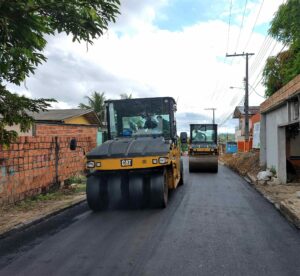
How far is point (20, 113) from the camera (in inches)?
308

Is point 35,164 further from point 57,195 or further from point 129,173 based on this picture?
point 129,173

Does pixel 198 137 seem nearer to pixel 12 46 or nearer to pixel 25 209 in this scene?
pixel 25 209

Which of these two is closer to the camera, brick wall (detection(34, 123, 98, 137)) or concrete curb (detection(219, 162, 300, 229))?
concrete curb (detection(219, 162, 300, 229))

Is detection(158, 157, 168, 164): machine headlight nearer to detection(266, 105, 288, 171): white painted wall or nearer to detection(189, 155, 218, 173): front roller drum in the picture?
detection(266, 105, 288, 171): white painted wall

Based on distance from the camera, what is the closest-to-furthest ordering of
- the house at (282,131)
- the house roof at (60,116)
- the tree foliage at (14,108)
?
the tree foliage at (14,108)
the house at (282,131)
the house roof at (60,116)

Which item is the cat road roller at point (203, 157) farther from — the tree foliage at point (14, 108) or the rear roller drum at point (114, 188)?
the tree foliage at point (14, 108)

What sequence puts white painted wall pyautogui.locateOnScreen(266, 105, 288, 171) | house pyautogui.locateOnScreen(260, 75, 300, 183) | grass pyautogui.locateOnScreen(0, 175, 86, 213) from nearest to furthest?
1. grass pyautogui.locateOnScreen(0, 175, 86, 213)
2. house pyautogui.locateOnScreen(260, 75, 300, 183)
3. white painted wall pyautogui.locateOnScreen(266, 105, 288, 171)

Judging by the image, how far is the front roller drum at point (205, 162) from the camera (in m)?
22.7

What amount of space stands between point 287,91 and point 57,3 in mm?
10812

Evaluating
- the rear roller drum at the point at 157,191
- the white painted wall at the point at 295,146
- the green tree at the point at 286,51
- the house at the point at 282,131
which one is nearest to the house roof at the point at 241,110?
the green tree at the point at 286,51

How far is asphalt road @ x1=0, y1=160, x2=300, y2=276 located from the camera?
564 cm

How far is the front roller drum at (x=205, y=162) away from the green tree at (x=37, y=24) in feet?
54.1

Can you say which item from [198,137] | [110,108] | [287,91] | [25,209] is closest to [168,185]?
[110,108]

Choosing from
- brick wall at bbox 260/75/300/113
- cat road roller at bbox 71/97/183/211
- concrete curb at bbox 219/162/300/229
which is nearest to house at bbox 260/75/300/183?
brick wall at bbox 260/75/300/113
